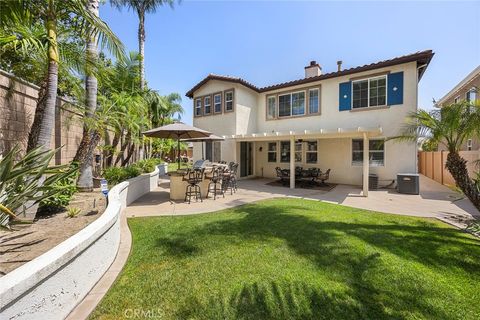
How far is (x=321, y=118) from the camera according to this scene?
14.0 meters

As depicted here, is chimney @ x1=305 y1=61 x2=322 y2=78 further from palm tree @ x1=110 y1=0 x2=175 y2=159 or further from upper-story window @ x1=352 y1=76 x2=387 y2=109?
palm tree @ x1=110 y1=0 x2=175 y2=159

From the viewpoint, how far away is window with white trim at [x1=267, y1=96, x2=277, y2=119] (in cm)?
1609

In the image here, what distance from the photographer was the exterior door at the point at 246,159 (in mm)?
16047

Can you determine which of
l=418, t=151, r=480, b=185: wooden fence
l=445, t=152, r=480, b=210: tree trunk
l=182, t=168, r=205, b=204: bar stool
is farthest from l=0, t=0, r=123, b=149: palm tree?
l=418, t=151, r=480, b=185: wooden fence

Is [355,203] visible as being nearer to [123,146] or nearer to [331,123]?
[331,123]

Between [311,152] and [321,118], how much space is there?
Result: 231 centimetres

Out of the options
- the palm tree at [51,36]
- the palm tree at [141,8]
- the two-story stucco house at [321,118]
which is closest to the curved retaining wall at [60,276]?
the palm tree at [51,36]

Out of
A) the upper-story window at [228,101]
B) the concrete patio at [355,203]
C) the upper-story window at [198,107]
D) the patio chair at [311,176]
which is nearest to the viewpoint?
the concrete patio at [355,203]

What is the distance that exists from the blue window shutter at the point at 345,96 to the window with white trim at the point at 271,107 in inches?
172

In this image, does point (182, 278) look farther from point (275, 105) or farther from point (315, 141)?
point (275, 105)

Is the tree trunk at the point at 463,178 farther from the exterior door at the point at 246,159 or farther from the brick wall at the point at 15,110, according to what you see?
the exterior door at the point at 246,159

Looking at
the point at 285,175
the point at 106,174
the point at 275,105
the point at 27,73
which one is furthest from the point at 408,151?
the point at 27,73

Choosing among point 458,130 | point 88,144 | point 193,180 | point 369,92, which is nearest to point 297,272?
point 458,130

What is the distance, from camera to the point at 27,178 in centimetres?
400
